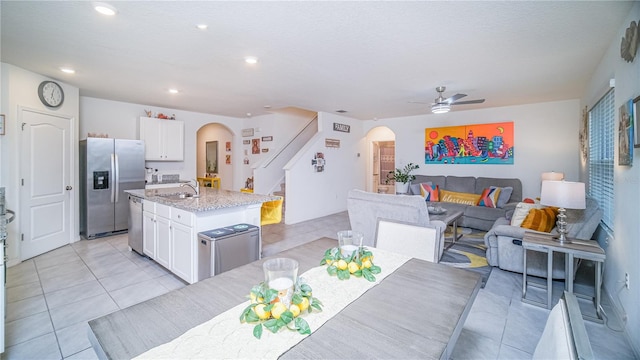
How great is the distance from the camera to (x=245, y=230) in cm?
296

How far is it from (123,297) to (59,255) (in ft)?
6.68

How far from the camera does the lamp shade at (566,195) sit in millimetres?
2512

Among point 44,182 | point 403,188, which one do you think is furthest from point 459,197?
point 44,182

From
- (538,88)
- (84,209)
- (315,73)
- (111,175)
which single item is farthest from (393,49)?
(84,209)

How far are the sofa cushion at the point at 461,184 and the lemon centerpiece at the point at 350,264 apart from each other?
5.27 metres

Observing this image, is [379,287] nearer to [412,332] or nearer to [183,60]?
[412,332]

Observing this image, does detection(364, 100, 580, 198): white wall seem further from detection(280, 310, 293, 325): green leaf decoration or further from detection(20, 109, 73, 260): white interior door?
detection(20, 109, 73, 260): white interior door

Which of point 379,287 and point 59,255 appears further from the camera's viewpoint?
point 59,255

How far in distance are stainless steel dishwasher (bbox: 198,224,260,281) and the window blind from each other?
3.71m

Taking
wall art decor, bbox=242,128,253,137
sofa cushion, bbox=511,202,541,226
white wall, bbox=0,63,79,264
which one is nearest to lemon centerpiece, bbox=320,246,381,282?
sofa cushion, bbox=511,202,541,226

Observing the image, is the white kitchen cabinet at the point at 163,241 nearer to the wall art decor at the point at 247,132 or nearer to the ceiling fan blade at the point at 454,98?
the ceiling fan blade at the point at 454,98

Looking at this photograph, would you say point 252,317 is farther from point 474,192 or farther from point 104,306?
point 474,192

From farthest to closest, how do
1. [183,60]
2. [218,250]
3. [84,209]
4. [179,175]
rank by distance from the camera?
[179,175] < [84,209] < [183,60] < [218,250]

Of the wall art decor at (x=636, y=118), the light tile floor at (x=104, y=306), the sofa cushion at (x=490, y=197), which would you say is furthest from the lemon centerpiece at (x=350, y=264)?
the sofa cushion at (x=490, y=197)
